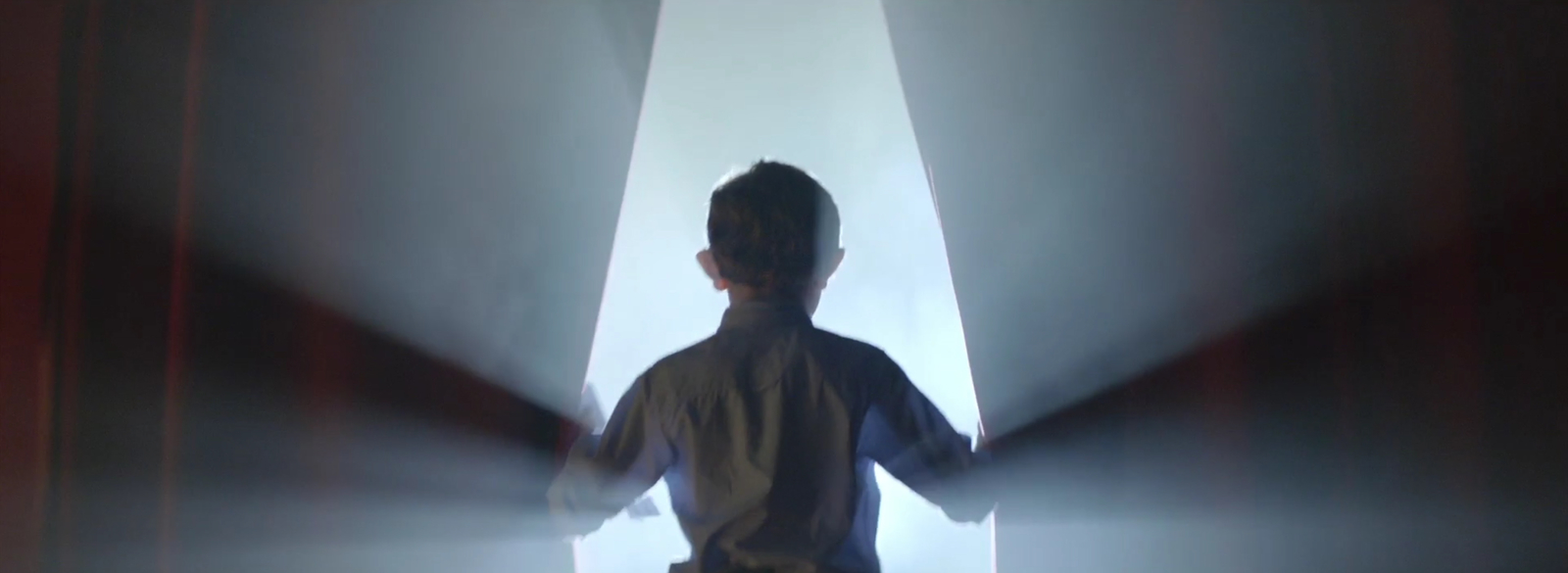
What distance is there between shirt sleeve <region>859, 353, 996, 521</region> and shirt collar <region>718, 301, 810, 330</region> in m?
0.08

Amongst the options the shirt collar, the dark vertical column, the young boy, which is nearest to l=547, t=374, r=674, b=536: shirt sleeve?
the young boy

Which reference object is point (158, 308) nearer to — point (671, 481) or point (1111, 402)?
point (671, 481)

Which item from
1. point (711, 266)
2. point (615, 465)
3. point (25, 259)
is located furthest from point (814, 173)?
point (25, 259)

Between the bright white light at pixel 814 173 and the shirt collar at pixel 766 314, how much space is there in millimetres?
215

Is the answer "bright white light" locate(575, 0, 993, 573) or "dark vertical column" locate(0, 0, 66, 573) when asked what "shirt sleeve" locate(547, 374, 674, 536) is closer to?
"bright white light" locate(575, 0, 993, 573)

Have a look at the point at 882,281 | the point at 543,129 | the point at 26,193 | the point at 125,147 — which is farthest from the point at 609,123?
the point at 26,193

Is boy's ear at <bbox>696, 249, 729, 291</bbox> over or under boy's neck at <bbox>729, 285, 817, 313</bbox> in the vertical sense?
over

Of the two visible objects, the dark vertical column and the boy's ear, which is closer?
the boy's ear

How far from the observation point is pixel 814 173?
126cm

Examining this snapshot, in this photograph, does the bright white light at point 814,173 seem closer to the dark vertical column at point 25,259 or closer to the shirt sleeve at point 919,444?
the shirt sleeve at point 919,444

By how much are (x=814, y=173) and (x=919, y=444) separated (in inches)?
14.9

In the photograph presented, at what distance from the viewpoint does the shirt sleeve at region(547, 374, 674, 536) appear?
0.99 m

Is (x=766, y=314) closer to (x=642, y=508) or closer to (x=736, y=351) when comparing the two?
(x=736, y=351)

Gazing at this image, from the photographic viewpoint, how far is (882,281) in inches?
48.3
